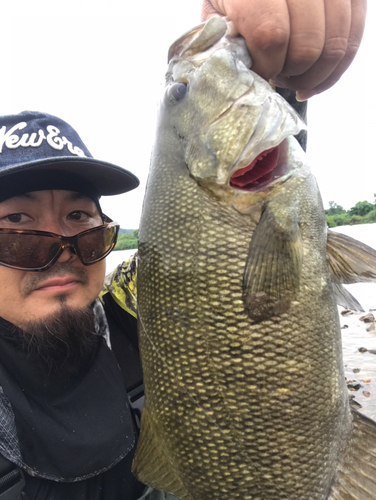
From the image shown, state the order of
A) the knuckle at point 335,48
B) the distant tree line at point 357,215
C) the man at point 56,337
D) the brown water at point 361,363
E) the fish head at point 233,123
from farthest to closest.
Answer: the distant tree line at point 357,215
the brown water at point 361,363
the man at point 56,337
the fish head at point 233,123
the knuckle at point 335,48

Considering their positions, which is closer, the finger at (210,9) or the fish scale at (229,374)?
the fish scale at (229,374)

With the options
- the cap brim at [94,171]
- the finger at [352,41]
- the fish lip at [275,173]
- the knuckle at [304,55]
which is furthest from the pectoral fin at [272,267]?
the cap brim at [94,171]

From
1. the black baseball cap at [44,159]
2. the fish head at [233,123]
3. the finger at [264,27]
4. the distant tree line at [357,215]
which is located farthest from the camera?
the distant tree line at [357,215]

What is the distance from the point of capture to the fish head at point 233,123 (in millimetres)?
1439

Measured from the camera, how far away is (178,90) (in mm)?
1630

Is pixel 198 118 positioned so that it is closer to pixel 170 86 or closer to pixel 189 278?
pixel 170 86

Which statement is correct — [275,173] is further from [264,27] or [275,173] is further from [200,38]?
[200,38]

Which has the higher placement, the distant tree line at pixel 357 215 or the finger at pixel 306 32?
the finger at pixel 306 32

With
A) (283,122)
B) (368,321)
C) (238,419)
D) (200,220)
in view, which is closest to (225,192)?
(200,220)

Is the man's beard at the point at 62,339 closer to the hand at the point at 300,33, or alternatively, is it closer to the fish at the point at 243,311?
the fish at the point at 243,311

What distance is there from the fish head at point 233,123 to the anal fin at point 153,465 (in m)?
1.07

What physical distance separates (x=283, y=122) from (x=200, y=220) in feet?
1.71

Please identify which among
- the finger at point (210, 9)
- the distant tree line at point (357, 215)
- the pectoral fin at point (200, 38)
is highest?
the finger at point (210, 9)

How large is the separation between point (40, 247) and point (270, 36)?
4.86 feet
